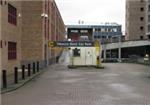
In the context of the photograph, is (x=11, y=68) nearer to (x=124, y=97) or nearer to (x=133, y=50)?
(x=124, y=97)

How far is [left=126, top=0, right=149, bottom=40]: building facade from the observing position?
12406 centimetres

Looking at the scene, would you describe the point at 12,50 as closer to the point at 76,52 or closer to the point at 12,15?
the point at 12,15

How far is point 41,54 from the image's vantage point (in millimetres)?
43500

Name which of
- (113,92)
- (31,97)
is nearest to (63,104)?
(31,97)

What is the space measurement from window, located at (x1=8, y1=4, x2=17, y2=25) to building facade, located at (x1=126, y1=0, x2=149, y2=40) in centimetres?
9199

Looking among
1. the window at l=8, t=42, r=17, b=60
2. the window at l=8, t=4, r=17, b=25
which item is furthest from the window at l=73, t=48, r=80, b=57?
the window at l=8, t=4, r=17, b=25

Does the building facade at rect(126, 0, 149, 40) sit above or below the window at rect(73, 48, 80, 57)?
A: above

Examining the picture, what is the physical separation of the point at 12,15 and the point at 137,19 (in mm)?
94641

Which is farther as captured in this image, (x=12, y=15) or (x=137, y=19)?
(x=137, y=19)

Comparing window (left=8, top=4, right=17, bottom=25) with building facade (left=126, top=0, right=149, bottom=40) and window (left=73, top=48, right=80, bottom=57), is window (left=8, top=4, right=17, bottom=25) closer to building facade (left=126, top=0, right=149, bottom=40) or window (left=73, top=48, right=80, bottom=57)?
window (left=73, top=48, right=80, bottom=57)

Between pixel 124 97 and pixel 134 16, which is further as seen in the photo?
pixel 134 16

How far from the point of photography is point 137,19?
409 feet

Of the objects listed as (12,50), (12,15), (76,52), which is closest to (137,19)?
(76,52)

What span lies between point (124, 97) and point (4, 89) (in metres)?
5.54
